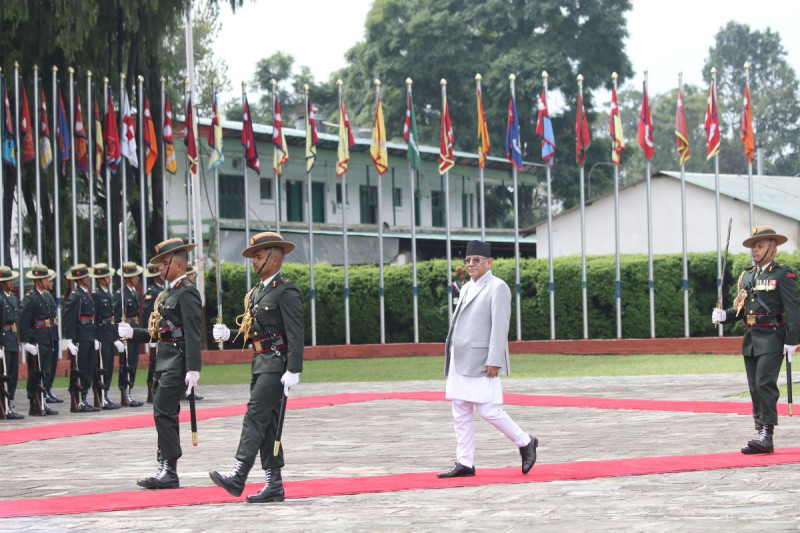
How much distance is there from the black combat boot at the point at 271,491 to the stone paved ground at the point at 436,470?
0.10 meters

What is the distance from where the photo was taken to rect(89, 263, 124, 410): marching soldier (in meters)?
17.4

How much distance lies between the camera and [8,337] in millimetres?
16375

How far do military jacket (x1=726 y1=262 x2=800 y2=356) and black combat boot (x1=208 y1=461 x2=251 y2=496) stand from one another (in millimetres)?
4981

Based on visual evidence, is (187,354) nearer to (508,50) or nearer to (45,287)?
(45,287)

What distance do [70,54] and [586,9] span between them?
32572 mm

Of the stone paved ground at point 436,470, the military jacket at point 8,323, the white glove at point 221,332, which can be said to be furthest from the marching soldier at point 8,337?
the white glove at point 221,332

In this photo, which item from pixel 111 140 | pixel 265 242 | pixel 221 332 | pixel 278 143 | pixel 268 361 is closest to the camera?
pixel 268 361

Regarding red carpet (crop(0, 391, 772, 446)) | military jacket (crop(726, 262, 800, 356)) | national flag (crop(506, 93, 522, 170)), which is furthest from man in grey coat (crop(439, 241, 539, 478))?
national flag (crop(506, 93, 522, 170))

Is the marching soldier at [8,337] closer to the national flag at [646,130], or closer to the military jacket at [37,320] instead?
the military jacket at [37,320]

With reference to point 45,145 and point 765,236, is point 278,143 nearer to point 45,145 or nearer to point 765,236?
point 45,145

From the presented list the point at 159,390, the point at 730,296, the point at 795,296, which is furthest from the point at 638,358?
the point at 159,390

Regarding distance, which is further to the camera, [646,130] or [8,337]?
[646,130]

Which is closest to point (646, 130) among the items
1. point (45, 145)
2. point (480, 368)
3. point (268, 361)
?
point (45, 145)

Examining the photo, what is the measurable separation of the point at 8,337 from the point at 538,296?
16.4 m
